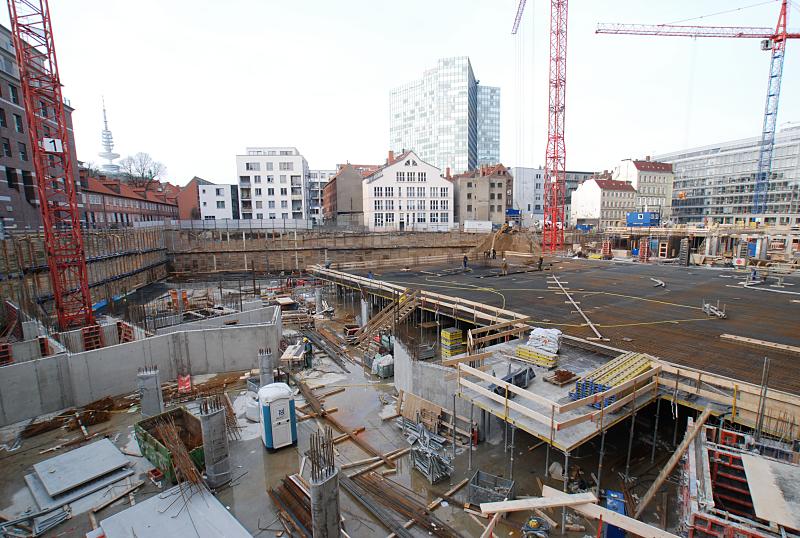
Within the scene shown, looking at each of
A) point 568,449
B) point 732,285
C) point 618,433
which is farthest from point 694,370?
point 732,285

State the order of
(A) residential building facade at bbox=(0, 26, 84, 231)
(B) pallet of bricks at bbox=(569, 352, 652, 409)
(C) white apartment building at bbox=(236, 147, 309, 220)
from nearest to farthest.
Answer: (B) pallet of bricks at bbox=(569, 352, 652, 409) < (A) residential building facade at bbox=(0, 26, 84, 231) < (C) white apartment building at bbox=(236, 147, 309, 220)

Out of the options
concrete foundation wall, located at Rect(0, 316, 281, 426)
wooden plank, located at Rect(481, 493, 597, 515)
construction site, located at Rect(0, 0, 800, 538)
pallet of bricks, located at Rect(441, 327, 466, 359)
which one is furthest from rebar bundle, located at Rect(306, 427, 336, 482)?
concrete foundation wall, located at Rect(0, 316, 281, 426)

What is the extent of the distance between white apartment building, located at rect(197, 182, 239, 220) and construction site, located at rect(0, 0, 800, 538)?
43.2 meters

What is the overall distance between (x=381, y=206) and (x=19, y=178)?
41.3 metres

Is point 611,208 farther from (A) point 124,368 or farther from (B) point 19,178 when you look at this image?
(B) point 19,178

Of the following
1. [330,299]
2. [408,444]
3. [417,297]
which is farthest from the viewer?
[330,299]

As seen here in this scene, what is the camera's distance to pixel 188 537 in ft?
25.2

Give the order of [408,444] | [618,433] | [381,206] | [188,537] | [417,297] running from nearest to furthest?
1. [188,537]
2. [618,433]
3. [408,444]
4. [417,297]
5. [381,206]

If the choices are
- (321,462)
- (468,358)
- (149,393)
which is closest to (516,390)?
(468,358)

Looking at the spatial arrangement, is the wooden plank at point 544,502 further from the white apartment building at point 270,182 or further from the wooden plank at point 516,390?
the white apartment building at point 270,182

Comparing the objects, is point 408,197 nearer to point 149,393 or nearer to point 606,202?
point 606,202

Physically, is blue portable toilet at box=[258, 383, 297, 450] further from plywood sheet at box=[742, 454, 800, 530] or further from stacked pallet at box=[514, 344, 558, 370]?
plywood sheet at box=[742, 454, 800, 530]

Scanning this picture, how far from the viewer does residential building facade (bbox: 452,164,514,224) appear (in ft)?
238

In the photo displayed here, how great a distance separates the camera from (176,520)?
26.7 ft
